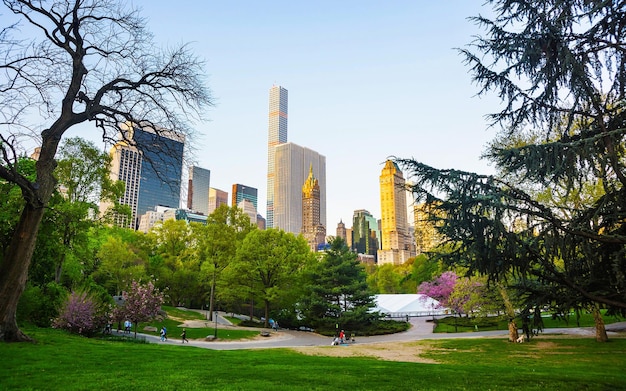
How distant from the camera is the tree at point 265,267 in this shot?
37250 millimetres

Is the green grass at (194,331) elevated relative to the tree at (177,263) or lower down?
lower down

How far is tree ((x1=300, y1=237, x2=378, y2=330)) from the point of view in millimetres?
35406


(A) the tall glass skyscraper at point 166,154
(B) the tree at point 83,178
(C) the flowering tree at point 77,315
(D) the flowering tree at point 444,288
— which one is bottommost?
(C) the flowering tree at point 77,315

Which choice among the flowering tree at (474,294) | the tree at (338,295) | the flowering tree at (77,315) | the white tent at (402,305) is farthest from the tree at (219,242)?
the flowering tree at (474,294)

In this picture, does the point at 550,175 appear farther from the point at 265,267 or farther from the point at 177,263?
the point at 177,263

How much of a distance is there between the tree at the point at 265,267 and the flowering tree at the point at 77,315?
17.2 meters

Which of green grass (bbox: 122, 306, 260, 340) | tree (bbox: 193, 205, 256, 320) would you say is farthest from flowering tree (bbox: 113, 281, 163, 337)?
tree (bbox: 193, 205, 256, 320)

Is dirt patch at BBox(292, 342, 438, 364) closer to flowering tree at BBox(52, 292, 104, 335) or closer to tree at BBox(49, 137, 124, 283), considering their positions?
flowering tree at BBox(52, 292, 104, 335)

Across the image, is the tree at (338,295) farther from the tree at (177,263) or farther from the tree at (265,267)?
the tree at (177,263)

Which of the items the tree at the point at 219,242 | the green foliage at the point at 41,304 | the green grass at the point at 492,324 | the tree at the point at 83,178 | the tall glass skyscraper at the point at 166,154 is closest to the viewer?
the tall glass skyscraper at the point at 166,154

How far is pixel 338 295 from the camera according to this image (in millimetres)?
36312

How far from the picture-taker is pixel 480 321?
39469 millimetres

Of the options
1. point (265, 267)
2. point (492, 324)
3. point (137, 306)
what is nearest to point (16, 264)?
point (137, 306)

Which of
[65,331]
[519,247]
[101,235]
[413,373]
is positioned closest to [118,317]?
[65,331]
